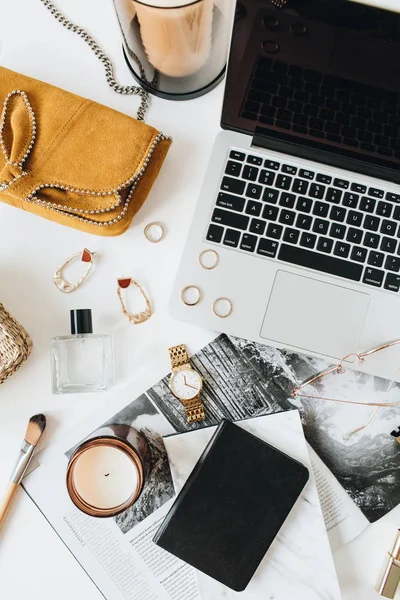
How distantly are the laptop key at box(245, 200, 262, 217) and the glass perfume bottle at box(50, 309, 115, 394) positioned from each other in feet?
0.77

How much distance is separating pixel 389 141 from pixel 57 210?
1.30ft

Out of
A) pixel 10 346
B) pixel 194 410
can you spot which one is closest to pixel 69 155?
pixel 10 346

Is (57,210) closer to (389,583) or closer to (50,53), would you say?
(50,53)

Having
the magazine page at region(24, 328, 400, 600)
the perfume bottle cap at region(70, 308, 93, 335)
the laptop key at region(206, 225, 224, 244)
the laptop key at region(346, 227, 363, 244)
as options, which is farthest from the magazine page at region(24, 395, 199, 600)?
the laptop key at region(346, 227, 363, 244)

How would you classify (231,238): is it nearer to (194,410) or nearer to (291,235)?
(291,235)

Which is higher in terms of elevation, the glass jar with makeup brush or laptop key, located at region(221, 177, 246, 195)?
the glass jar with makeup brush

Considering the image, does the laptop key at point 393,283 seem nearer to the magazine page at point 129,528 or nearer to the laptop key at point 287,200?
the laptop key at point 287,200

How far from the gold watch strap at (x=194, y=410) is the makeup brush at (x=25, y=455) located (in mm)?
180

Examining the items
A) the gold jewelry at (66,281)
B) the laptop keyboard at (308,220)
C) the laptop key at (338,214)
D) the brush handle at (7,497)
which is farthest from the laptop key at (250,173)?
the brush handle at (7,497)

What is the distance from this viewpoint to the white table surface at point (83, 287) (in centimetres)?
69

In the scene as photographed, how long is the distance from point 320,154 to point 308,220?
3.2 inches

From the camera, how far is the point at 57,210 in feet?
2.16

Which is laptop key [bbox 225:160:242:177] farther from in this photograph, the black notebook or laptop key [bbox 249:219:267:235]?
the black notebook

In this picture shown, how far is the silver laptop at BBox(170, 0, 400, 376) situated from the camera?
2.14 ft
